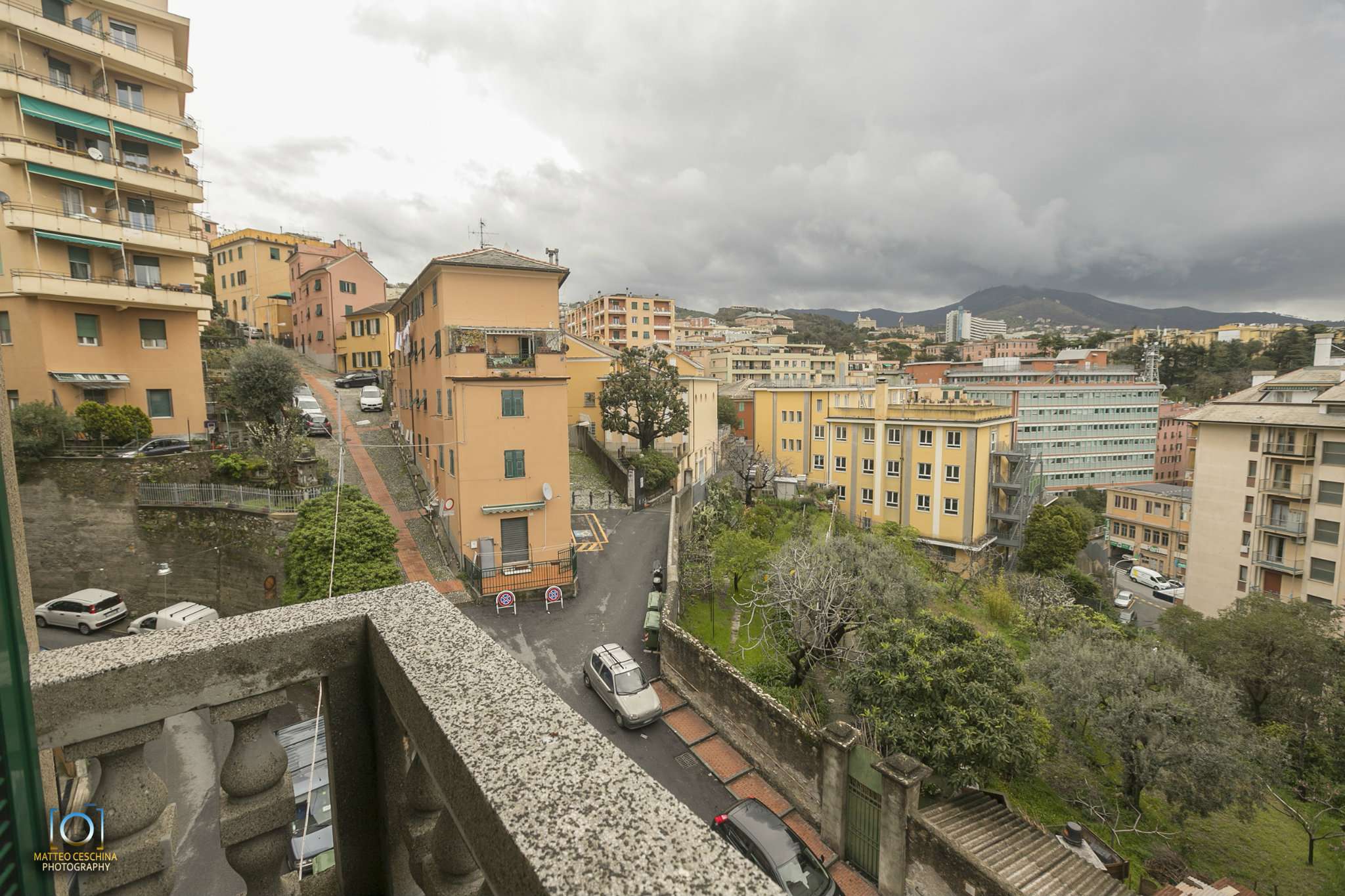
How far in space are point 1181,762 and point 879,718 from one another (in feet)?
18.0

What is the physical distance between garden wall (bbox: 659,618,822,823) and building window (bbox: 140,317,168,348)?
22.1 metres

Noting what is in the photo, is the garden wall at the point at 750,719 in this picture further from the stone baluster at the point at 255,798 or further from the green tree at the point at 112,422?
the green tree at the point at 112,422

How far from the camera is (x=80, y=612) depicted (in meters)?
16.4

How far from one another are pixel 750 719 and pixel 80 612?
60.9ft

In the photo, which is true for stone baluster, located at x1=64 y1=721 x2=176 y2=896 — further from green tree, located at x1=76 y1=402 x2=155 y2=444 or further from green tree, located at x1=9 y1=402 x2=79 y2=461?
green tree, located at x1=76 y1=402 x2=155 y2=444

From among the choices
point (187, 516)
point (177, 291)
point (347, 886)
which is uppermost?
point (177, 291)

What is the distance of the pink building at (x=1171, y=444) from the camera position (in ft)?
235

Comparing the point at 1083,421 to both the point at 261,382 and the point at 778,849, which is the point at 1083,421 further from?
the point at 261,382

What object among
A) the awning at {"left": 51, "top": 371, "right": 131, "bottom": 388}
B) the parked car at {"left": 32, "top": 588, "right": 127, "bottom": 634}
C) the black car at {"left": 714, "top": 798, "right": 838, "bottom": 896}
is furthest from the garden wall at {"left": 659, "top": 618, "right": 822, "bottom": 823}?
the awning at {"left": 51, "top": 371, "right": 131, "bottom": 388}

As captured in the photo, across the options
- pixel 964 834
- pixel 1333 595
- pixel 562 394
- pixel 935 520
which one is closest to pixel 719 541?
pixel 562 394

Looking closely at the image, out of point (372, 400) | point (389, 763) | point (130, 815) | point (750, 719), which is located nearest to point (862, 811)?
point (750, 719)

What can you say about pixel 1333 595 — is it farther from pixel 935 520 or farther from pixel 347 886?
pixel 347 886

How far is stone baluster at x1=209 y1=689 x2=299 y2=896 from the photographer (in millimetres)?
2240

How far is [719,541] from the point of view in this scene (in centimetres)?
2016
